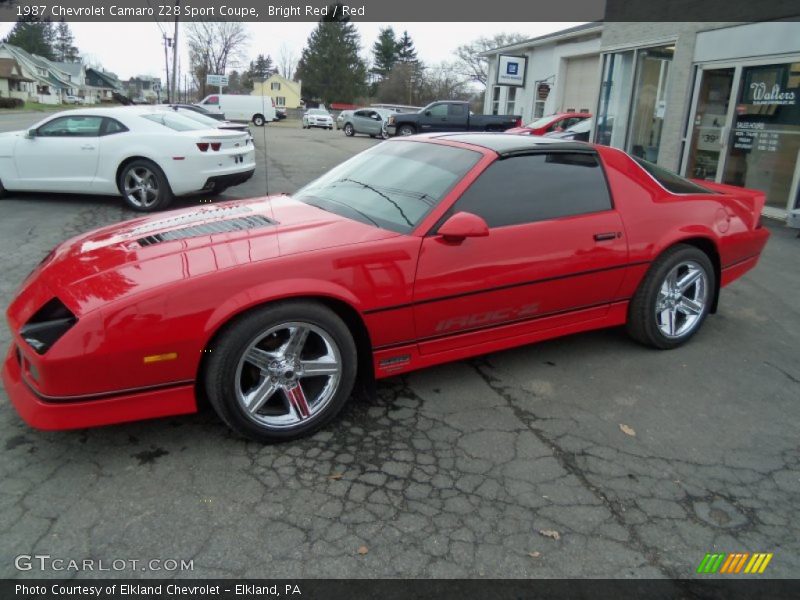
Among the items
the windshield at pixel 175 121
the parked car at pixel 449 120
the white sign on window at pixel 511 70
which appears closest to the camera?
the windshield at pixel 175 121

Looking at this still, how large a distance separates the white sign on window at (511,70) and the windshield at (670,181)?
24.4m

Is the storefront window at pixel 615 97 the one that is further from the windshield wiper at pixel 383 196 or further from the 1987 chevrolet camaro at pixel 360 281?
the windshield wiper at pixel 383 196

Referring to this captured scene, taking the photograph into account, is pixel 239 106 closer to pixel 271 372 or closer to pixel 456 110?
pixel 456 110

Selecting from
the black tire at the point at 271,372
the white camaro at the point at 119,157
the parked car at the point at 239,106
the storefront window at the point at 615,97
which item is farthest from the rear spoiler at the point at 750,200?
the parked car at the point at 239,106

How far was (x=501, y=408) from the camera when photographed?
131 inches

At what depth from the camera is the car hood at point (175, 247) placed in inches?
108

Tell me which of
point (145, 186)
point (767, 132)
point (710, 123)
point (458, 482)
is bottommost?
point (458, 482)

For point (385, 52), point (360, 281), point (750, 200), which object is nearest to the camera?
point (360, 281)

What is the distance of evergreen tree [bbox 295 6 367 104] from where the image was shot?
7338 centimetres

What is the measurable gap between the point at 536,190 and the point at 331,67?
75.6 m

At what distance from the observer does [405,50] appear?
3467 inches

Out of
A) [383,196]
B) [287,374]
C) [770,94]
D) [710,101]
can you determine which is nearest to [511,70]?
[710,101]

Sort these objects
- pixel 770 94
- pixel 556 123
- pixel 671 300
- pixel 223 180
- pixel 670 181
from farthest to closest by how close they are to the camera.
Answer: pixel 556 123
pixel 770 94
pixel 223 180
pixel 670 181
pixel 671 300
